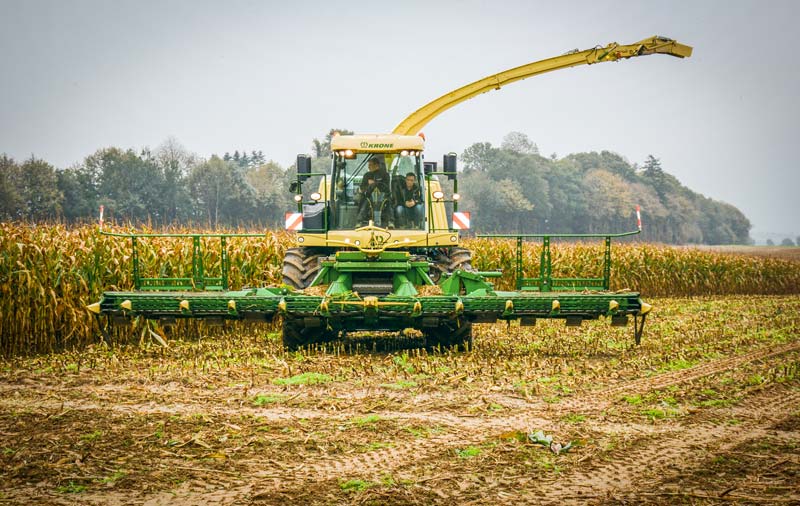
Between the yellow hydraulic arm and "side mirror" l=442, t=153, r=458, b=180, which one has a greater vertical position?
the yellow hydraulic arm

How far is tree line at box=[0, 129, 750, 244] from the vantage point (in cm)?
4912

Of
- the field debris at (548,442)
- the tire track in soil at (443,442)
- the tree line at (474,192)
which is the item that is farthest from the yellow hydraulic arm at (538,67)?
the tree line at (474,192)

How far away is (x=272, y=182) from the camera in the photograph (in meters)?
76.2

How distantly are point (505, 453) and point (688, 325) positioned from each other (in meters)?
9.74

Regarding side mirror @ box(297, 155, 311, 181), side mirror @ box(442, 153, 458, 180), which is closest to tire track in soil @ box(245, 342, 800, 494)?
side mirror @ box(442, 153, 458, 180)

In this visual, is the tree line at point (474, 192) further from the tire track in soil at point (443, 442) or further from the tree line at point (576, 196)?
the tire track in soil at point (443, 442)

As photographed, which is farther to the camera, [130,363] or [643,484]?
[130,363]

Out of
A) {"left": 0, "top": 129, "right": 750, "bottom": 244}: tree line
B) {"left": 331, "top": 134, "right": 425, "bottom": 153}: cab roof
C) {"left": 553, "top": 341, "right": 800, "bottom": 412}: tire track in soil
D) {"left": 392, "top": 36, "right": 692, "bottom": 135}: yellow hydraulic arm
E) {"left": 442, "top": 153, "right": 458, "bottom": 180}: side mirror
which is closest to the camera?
{"left": 553, "top": 341, "right": 800, "bottom": 412}: tire track in soil

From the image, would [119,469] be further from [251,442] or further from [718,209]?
[718,209]

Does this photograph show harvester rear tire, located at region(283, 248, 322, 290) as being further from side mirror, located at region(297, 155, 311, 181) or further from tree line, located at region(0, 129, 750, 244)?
tree line, located at region(0, 129, 750, 244)

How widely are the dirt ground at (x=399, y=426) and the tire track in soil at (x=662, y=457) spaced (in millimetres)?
20

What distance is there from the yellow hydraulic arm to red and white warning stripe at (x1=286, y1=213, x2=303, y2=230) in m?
4.52

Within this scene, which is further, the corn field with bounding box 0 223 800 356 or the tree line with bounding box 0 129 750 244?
the tree line with bounding box 0 129 750 244

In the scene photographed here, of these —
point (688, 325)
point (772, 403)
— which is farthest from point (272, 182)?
point (772, 403)
